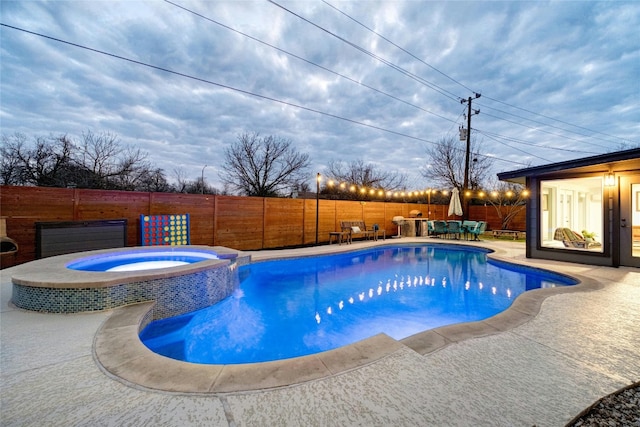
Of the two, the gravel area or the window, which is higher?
the window

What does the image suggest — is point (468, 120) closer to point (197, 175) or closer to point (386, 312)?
point (386, 312)

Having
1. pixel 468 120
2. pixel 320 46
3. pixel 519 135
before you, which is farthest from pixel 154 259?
pixel 519 135

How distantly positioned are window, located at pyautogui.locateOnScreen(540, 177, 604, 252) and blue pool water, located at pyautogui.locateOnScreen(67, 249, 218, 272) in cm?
926

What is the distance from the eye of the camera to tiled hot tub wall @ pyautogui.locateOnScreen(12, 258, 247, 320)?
301 centimetres

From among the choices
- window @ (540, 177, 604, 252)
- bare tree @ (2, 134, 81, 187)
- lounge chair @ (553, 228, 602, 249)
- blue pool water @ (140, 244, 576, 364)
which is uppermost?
bare tree @ (2, 134, 81, 187)

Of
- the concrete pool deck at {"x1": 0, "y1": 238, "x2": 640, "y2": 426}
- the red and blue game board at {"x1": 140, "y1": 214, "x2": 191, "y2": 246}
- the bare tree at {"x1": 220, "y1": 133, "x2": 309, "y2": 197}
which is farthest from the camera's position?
the bare tree at {"x1": 220, "y1": 133, "x2": 309, "y2": 197}

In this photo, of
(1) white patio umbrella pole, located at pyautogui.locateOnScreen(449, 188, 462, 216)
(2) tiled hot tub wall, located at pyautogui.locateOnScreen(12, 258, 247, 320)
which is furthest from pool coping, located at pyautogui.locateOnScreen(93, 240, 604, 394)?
(1) white patio umbrella pole, located at pyautogui.locateOnScreen(449, 188, 462, 216)

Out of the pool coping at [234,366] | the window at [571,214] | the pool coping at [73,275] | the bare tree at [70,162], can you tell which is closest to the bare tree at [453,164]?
the window at [571,214]

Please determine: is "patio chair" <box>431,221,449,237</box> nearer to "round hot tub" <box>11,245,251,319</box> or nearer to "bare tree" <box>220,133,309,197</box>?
"bare tree" <box>220,133,309,197</box>

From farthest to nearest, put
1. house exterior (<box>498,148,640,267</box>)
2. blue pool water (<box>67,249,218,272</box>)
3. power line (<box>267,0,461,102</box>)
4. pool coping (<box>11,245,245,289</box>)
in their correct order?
power line (<box>267,0,461,102</box>), house exterior (<box>498,148,640,267</box>), blue pool water (<box>67,249,218,272</box>), pool coping (<box>11,245,245,289</box>)

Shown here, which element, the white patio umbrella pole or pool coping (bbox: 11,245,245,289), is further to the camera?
the white patio umbrella pole

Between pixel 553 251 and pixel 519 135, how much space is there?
1414 centimetres

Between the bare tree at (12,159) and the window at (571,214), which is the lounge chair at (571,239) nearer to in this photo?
the window at (571,214)

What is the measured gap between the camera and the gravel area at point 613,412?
141cm
